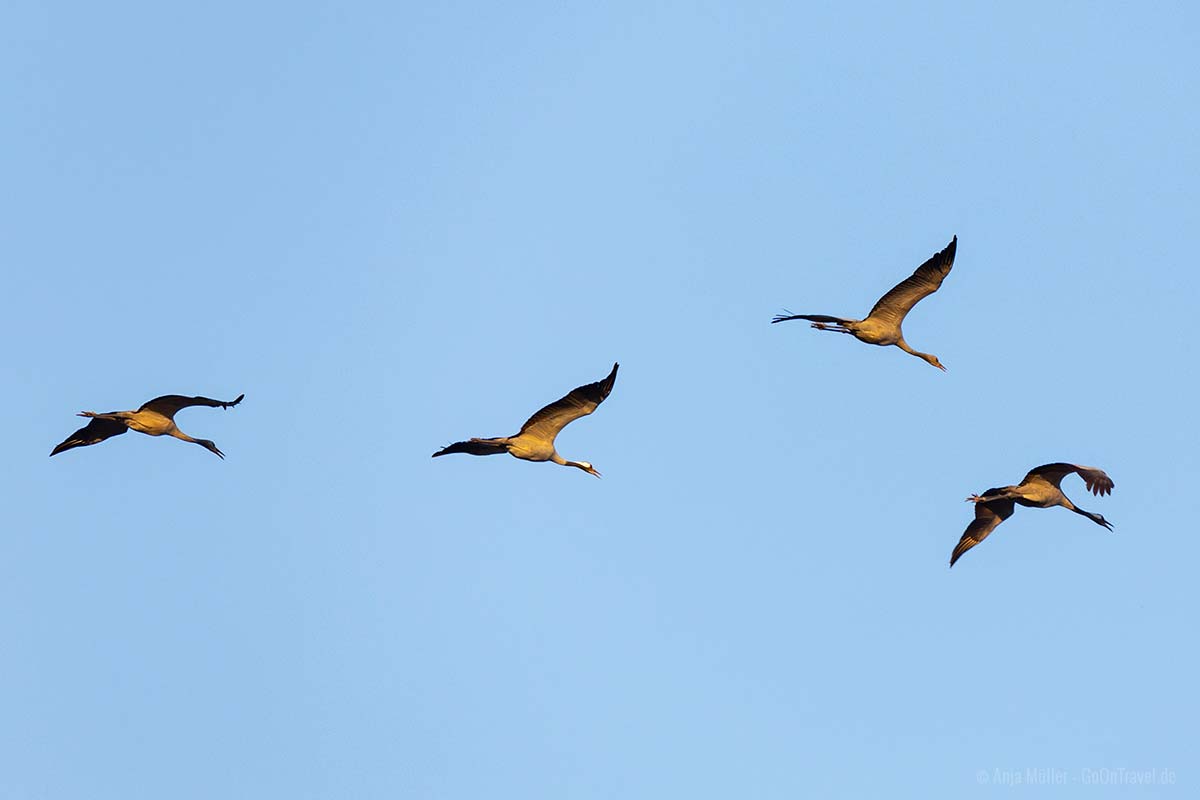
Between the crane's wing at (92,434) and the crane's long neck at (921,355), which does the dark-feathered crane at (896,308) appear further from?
the crane's wing at (92,434)

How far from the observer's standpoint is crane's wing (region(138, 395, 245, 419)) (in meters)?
47.7

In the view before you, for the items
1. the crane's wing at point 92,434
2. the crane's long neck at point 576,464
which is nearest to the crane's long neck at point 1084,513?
the crane's long neck at point 576,464

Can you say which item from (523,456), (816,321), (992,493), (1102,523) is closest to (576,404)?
(523,456)

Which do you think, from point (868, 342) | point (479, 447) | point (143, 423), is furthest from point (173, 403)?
point (868, 342)

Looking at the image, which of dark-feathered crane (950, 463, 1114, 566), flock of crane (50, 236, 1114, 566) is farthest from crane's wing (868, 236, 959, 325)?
dark-feathered crane (950, 463, 1114, 566)

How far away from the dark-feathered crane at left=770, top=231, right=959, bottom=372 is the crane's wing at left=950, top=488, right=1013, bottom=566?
12.9 feet

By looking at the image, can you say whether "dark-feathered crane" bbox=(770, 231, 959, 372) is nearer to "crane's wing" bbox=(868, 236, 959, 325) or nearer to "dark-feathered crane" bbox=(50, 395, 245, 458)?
"crane's wing" bbox=(868, 236, 959, 325)

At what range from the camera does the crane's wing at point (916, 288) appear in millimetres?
48094

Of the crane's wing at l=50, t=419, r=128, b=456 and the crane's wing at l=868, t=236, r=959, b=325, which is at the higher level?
the crane's wing at l=868, t=236, r=959, b=325

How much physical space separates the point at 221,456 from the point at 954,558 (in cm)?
1611

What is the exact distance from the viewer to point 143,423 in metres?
49.7

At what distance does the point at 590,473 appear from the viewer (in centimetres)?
4881

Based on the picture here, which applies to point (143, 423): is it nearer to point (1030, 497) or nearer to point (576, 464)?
point (576, 464)

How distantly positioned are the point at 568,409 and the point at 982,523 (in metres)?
10.5
